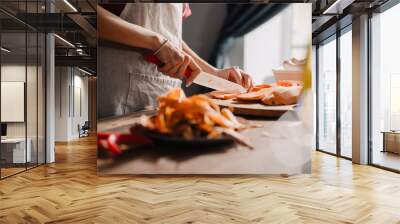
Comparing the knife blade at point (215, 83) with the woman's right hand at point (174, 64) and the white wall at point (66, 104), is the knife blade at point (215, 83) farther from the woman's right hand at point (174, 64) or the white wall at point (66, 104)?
the white wall at point (66, 104)

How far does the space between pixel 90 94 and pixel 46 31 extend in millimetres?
11337

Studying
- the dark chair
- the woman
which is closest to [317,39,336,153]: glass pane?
the woman

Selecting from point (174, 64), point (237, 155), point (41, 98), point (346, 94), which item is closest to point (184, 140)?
point (237, 155)

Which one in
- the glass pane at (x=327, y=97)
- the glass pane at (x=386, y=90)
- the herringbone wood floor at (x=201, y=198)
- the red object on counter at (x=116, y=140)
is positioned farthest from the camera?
the glass pane at (x=327, y=97)

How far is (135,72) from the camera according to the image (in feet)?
15.5

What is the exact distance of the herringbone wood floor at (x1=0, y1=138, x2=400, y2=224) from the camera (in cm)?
338

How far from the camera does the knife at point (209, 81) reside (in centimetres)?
473

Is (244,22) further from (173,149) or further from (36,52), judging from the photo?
(36,52)

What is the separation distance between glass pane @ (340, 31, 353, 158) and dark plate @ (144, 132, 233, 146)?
3699mm

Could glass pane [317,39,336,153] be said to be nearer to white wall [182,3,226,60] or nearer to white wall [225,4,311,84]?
white wall [225,4,311,84]

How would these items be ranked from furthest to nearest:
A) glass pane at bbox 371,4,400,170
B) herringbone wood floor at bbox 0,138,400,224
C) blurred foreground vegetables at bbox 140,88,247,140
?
1. glass pane at bbox 371,4,400,170
2. blurred foreground vegetables at bbox 140,88,247,140
3. herringbone wood floor at bbox 0,138,400,224

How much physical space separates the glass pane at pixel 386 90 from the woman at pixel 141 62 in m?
2.75

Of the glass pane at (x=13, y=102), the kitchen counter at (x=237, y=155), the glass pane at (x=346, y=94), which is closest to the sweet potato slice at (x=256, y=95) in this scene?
the kitchen counter at (x=237, y=155)

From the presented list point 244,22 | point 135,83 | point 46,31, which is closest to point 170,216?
point 135,83
